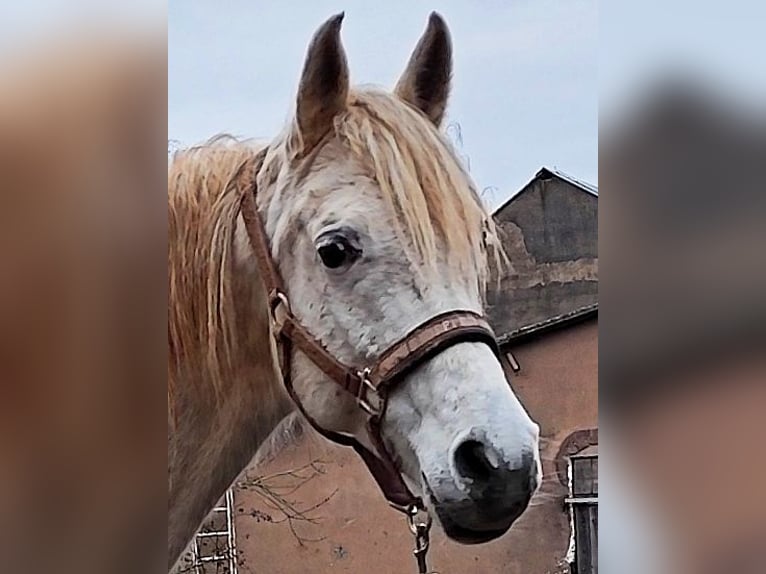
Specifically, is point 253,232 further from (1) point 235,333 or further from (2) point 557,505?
(2) point 557,505

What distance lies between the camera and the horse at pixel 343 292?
4.35ft

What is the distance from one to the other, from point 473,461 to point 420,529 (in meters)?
0.21

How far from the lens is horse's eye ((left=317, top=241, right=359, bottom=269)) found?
137 centimetres

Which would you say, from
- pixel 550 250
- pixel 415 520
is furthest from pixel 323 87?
pixel 415 520

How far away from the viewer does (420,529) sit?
4.78 feet
